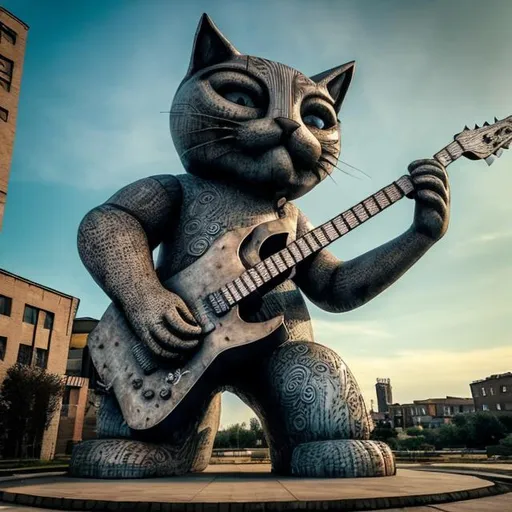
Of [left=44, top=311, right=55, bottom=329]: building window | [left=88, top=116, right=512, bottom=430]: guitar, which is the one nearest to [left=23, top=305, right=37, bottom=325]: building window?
[left=44, top=311, right=55, bottom=329]: building window

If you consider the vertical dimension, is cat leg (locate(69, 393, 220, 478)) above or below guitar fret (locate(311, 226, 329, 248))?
below

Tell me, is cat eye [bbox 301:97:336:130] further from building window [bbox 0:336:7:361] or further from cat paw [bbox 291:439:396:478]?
building window [bbox 0:336:7:361]

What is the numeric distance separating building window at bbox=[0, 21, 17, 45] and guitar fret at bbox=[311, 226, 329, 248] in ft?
78.3

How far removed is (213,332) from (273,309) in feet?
2.08

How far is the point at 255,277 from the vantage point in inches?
131

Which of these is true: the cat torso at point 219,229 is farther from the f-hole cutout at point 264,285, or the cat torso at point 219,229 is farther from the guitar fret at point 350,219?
the guitar fret at point 350,219

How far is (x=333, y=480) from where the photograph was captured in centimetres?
264

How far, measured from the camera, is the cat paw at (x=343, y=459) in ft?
9.26

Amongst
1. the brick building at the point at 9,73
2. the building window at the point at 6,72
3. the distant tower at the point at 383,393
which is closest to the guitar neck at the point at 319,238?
the brick building at the point at 9,73

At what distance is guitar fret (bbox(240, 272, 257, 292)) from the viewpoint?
10.7 feet

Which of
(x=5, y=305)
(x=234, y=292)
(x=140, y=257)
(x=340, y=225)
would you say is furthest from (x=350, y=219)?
(x=5, y=305)

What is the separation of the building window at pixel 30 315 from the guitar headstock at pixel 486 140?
747 inches

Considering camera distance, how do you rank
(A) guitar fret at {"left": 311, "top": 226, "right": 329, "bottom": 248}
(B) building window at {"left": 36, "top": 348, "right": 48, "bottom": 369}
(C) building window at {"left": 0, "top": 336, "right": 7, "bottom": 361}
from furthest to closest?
1. (B) building window at {"left": 36, "top": 348, "right": 48, "bottom": 369}
2. (C) building window at {"left": 0, "top": 336, "right": 7, "bottom": 361}
3. (A) guitar fret at {"left": 311, "top": 226, "right": 329, "bottom": 248}

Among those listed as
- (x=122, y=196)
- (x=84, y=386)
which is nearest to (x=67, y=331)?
(x=84, y=386)
